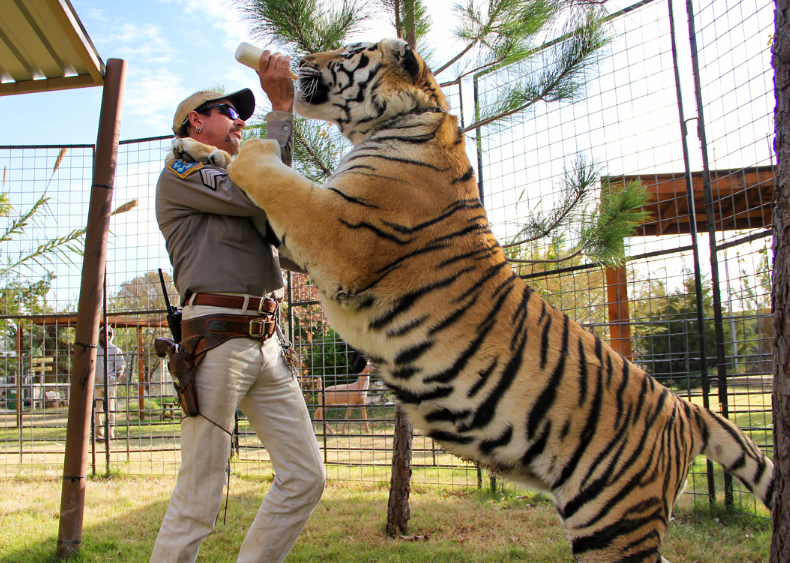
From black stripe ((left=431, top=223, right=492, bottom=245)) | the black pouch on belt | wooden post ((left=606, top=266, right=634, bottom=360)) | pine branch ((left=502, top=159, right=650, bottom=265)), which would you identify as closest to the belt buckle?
the black pouch on belt

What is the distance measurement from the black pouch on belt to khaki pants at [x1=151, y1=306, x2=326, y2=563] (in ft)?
0.12

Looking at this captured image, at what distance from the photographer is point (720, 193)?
5445 millimetres

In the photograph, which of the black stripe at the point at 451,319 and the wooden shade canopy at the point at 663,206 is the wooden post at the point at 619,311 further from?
the black stripe at the point at 451,319

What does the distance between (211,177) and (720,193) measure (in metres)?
5.10

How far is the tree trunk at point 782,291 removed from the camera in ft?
6.41

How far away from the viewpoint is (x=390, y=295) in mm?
2197

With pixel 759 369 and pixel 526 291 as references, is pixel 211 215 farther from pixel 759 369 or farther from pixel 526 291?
pixel 759 369

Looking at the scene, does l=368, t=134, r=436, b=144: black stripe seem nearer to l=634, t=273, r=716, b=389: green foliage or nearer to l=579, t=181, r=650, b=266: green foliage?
l=579, t=181, r=650, b=266: green foliage

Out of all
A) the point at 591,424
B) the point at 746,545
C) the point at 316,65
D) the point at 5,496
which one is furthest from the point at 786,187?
the point at 5,496

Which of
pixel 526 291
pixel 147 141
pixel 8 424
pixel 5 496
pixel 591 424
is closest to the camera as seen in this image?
pixel 591 424

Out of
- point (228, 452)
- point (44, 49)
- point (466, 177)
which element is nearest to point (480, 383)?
point (466, 177)

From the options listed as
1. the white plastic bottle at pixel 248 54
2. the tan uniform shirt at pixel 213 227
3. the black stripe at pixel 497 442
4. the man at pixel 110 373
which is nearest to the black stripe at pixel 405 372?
the black stripe at pixel 497 442

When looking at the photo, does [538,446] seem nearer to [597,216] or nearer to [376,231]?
[376,231]

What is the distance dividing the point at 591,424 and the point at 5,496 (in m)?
6.28
